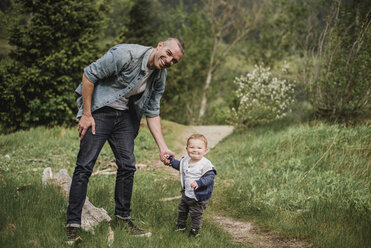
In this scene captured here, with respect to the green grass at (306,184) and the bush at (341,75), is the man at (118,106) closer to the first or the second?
the green grass at (306,184)

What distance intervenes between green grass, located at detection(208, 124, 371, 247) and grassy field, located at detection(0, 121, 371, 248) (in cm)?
1

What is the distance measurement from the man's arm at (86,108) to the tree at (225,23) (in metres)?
17.7

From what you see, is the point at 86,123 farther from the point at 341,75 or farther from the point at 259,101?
the point at 259,101

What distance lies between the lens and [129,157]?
3422 mm

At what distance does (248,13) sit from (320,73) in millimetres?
12606

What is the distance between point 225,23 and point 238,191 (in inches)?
711

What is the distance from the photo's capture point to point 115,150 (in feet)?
11.3

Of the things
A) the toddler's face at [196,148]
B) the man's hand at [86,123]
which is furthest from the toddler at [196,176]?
the man's hand at [86,123]

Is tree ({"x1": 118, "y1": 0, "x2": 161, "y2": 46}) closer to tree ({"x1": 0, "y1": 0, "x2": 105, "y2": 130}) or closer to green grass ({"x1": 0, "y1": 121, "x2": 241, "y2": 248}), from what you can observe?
tree ({"x1": 0, "y1": 0, "x2": 105, "y2": 130})

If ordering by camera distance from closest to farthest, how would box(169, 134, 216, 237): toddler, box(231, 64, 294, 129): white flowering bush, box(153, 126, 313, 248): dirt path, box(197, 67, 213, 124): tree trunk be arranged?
box(169, 134, 216, 237): toddler, box(153, 126, 313, 248): dirt path, box(231, 64, 294, 129): white flowering bush, box(197, 67, 213, 124): tree trunk

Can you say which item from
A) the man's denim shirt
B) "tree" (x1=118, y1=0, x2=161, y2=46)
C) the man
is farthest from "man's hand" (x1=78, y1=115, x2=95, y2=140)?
"tree" (x1=118, y1=0, x2=161, y2=46)

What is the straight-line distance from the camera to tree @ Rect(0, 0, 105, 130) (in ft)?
33.8

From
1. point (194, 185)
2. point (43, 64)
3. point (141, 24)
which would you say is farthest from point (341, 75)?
point (141, 24)

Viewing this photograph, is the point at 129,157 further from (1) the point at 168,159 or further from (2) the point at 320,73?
(2) the point at 320,73
